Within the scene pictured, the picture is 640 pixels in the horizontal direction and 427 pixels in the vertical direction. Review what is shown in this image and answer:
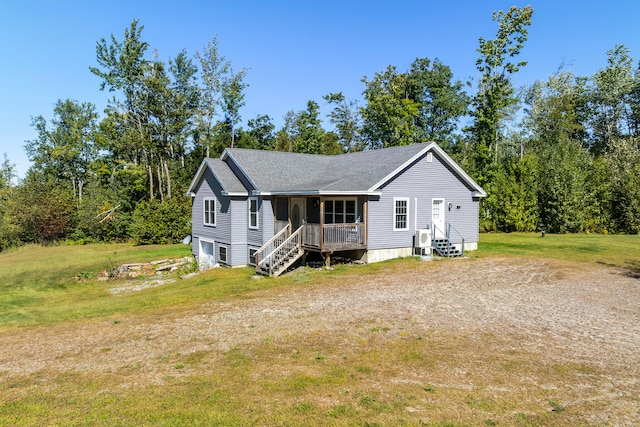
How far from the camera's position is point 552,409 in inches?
246

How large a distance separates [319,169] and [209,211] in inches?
280

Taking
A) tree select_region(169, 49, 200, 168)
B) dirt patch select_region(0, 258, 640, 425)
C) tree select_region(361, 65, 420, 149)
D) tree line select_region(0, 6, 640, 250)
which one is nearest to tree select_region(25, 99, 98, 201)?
tree line select_region(0, 6, 640, 250)

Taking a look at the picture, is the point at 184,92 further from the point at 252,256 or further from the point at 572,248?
the point at 572,248

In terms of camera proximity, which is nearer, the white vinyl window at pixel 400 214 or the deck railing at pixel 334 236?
the deck railing at pixel 334 236

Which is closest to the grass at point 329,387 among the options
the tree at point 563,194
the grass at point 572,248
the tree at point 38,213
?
the grass at point 572,248

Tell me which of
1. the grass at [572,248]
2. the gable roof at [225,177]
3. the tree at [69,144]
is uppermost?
the tree at [69,144]

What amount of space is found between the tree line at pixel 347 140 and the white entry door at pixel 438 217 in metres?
13.9

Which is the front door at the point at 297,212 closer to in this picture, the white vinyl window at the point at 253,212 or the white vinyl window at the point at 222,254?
the white vinyl window at the point at 253,212

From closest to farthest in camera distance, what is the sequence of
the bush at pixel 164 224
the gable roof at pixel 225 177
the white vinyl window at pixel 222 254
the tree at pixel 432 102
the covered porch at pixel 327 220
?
the covered porch at pixel 327 220 → the gable roof at pixel 225 177 → the white vinyl window at pixel 222 254 → the bush at pixel 164 224 → the tree at pixel 432 102

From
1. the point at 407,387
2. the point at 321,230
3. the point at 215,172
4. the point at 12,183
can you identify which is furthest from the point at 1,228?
the point at 407,387

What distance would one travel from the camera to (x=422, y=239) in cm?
2112

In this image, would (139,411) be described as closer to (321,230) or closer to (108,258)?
(321,230)

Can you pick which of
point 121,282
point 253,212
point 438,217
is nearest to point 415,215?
point 438,217

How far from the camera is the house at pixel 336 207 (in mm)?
19266
